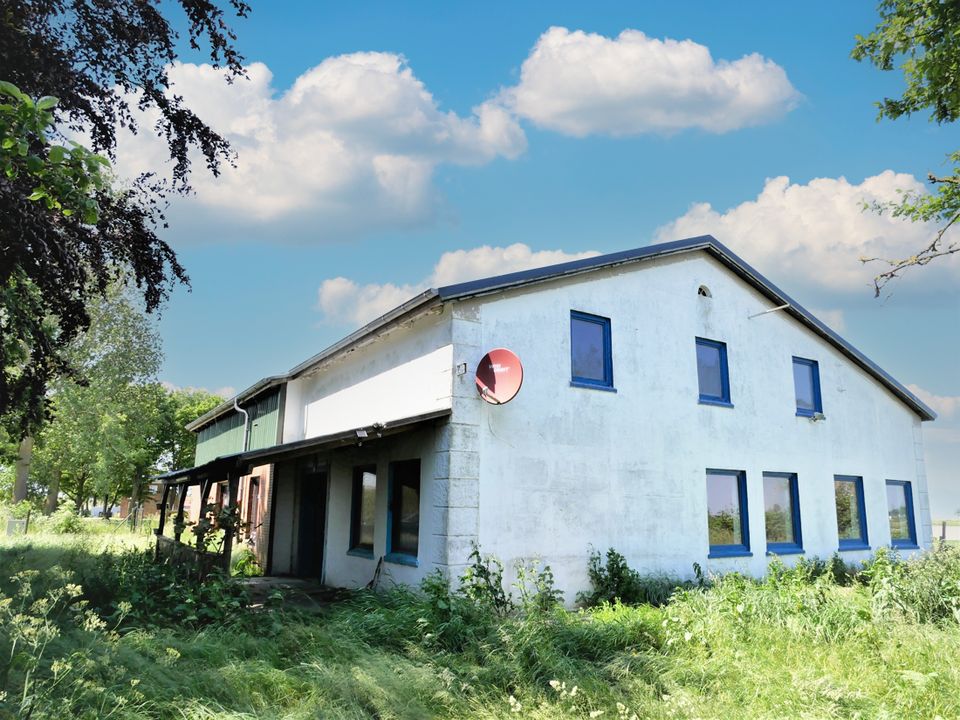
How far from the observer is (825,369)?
16.5 metres

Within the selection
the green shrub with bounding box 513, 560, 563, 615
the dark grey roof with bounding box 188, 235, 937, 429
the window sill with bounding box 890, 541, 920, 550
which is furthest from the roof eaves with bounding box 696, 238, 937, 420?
the green shrub with bounding box 513, 560, 563, 615

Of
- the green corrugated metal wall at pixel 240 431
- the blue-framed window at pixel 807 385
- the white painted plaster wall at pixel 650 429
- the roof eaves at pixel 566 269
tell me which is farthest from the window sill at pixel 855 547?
the green corrugated metal wall at pixel 240 431

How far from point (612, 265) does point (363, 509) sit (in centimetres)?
652

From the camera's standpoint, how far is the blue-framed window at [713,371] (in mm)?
13984

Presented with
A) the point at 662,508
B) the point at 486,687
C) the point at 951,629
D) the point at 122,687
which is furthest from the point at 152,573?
the point at 951,629

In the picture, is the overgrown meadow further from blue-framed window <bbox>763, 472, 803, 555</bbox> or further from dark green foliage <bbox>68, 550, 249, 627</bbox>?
blue-framed window <bbox>763, 472, 803, 555</bbox>

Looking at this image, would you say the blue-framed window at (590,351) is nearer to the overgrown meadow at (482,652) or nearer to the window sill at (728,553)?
the overgrown meadow at (482,652)

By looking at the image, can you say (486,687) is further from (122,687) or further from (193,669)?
(122,687)

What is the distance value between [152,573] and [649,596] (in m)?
7.73

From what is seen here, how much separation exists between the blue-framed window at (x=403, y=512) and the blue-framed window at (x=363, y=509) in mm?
743

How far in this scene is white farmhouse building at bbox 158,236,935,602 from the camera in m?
10.6

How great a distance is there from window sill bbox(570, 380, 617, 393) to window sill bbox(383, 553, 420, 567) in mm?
3848

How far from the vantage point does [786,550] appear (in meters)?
14.2

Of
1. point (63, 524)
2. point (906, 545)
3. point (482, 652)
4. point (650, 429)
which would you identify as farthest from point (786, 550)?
point (63, 524)
